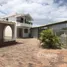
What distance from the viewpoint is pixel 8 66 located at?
410 inches

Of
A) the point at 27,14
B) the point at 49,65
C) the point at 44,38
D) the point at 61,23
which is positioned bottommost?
the point at 49,65

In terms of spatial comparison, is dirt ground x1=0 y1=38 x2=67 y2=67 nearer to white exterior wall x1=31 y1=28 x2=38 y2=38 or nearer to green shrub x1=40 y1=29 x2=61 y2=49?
green shrub x1=40 y1=29 x2=61 y2=49

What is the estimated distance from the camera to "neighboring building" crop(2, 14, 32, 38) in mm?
40875

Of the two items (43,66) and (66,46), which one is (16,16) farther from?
(43,66)

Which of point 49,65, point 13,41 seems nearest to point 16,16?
point 13,41

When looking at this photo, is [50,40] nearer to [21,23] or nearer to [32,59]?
[32,59]

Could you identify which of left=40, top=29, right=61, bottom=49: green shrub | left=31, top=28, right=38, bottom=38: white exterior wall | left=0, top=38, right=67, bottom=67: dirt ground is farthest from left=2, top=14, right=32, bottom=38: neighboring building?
left=0, top=38, right=67, bottom=67: dirt ground

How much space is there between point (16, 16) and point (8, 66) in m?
31.5

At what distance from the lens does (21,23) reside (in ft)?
132

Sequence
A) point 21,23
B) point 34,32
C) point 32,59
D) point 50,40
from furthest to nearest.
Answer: point 34,32 → point 21,23 → point 50,40 → point 32,59

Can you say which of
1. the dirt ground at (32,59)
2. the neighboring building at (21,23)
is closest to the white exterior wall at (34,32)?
the neighboring building at (21,23)

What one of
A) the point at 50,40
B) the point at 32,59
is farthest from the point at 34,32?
the point at 32,59

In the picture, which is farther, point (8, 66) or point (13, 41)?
point (13, 41)

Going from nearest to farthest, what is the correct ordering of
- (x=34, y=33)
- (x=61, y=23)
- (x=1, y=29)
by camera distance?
(x=1, y=29) < (x=61, y=23) < (x=34, y=33)
